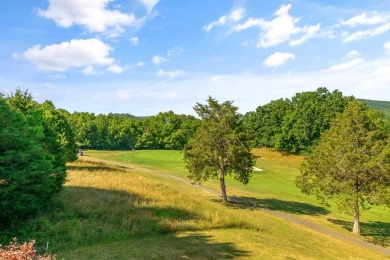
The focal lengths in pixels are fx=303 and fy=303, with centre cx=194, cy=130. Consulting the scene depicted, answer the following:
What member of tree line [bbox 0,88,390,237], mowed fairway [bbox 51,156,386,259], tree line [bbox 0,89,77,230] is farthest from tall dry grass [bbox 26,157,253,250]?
tree line [bbox 0,88,390,237]

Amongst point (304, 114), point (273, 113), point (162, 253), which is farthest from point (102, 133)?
point (162, 253)

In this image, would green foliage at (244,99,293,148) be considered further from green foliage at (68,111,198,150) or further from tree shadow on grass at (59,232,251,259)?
tree shadow on grass at (59,232,251,259)

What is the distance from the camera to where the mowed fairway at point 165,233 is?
15953 mm

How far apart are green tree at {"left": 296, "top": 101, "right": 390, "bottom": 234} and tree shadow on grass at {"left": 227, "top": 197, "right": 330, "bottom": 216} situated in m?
5.57

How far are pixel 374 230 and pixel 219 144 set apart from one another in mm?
17530

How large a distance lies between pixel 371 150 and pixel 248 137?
11.5 metres

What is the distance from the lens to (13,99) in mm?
39906

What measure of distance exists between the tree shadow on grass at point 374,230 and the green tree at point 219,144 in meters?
10.8

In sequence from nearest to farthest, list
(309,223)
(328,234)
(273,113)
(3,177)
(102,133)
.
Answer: (3,177), (328,234), (309,223), (273,113), (102,133)

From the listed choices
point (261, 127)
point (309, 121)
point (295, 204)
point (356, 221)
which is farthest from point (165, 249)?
point (261, 127)

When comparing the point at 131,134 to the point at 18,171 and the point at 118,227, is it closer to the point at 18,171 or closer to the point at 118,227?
the point at 118,227

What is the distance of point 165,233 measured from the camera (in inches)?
756

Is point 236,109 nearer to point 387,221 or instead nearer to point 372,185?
point 372,185

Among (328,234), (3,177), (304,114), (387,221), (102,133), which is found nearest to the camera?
(3,177)
